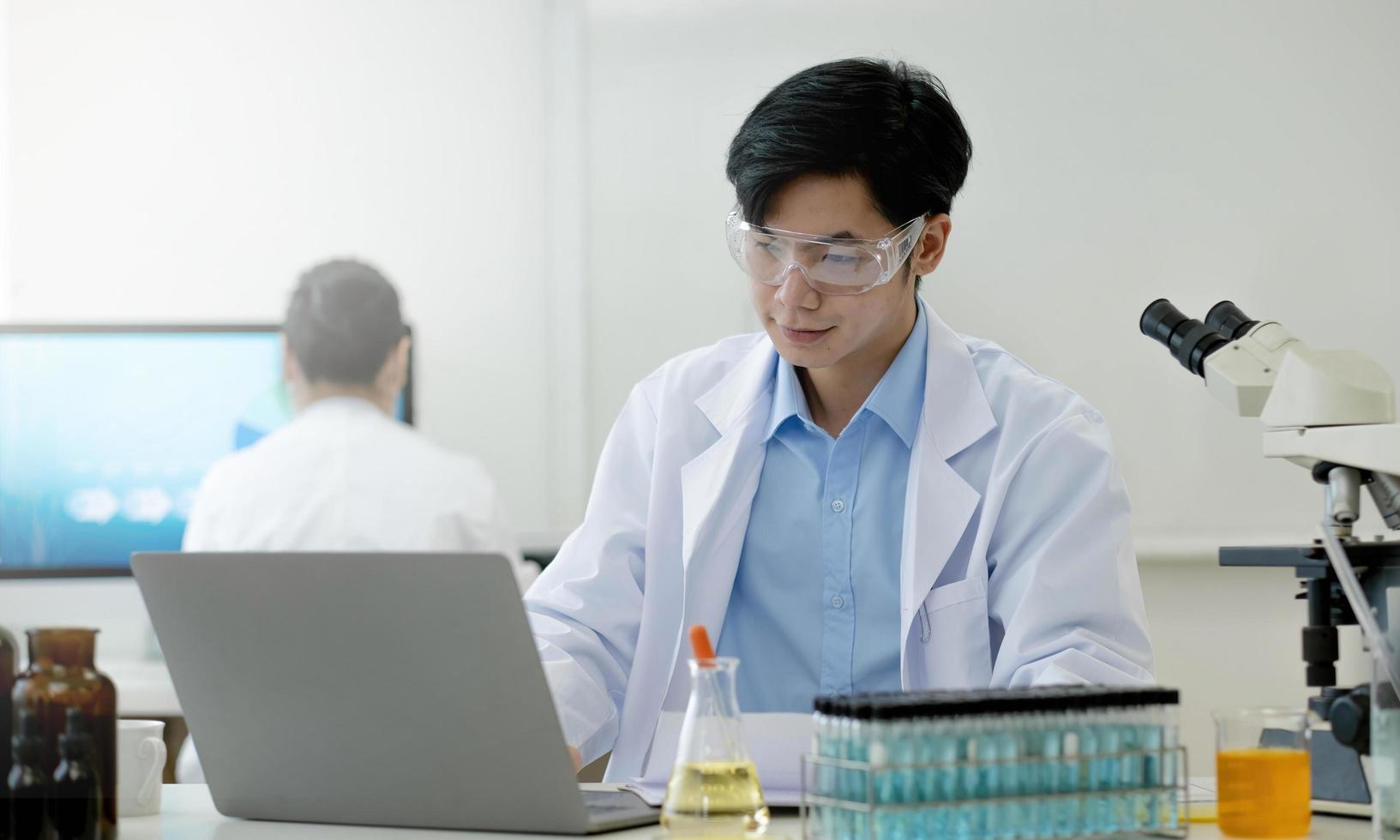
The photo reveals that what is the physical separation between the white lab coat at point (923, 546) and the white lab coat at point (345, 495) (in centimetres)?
99

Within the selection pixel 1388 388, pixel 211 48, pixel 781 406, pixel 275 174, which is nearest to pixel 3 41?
pixel 211 48

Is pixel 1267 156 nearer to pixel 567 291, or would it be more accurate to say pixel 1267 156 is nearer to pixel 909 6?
pixel 909 6

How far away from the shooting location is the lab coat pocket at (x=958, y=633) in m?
1.50

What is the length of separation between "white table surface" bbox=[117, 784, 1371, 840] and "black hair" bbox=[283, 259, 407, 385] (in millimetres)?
1631

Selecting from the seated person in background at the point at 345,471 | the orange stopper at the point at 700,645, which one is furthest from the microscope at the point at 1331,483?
the seated person in background at the point at 345,471

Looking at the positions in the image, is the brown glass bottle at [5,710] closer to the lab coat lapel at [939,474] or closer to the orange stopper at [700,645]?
the orange stopper at [700,645]

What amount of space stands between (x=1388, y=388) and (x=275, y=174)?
8.53 ft

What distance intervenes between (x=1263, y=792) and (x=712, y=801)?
0.40m

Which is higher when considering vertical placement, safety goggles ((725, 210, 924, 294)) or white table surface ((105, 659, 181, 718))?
safety goggles ((725, 210, 924, 294))

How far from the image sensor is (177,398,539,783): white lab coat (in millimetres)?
2553

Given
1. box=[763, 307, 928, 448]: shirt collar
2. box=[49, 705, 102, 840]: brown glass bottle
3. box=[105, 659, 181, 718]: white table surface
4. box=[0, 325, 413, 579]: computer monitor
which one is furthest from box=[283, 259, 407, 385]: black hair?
box=[49, 705, 102, 840]: brown glass bottle

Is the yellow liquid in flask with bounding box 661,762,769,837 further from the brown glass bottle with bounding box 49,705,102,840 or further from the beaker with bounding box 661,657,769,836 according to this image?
the brown glass bottle with bounding box 49,705,102,840

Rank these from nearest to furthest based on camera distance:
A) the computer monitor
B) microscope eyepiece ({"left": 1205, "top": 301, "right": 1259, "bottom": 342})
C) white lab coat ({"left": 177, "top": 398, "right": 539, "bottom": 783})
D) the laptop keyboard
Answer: the laptop keyboard
microscope eyepiece ({"left": 1205, "top": 301, "right": 1259, "bottom": 342})
white lab coat ({"left": 177, "top": 398, "right": 539, "bottom": 783})
the computer monitor

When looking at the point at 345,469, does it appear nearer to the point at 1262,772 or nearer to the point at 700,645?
the point at 700,645
